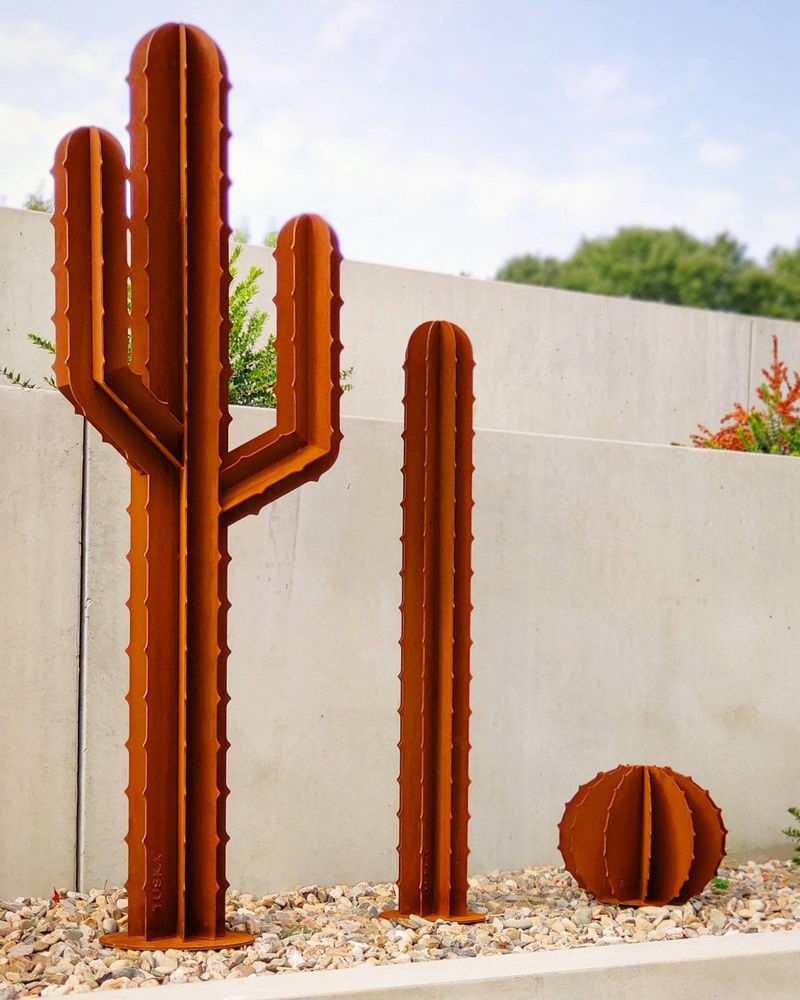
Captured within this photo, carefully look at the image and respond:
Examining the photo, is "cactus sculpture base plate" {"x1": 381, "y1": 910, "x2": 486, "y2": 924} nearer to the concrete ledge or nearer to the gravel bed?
the gravel bed

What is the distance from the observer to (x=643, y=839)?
13.7ft

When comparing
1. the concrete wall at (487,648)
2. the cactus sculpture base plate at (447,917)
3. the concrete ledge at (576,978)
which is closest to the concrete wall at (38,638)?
the concrete wall at (487,648)

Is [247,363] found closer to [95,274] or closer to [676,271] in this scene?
[95,274]

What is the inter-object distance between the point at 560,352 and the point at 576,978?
579 cm

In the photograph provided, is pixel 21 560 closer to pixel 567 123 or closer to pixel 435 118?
pixel 435 118

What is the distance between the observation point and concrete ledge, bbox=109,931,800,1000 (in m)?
→ 2.87

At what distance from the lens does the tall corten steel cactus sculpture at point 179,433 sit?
3311mm

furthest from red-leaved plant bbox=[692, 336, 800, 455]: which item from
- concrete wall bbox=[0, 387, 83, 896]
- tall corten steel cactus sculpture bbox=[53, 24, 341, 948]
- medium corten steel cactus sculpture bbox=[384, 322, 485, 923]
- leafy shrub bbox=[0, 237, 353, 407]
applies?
concrete wall bbox=[0, 387, 83, 896]

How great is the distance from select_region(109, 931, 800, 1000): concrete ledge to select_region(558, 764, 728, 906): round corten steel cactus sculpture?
0.64 meters

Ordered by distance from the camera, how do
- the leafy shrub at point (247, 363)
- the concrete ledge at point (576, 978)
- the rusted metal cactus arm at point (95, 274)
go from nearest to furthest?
the concrete ledge at point (576, 978) < the rusted metal cactus arm at point (95, 274) < the leafy shrub at point (247, 363)

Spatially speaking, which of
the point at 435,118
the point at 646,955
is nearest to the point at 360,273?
the point at 646,955

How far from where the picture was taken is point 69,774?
13.5 ft

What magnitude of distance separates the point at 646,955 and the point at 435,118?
27.4m

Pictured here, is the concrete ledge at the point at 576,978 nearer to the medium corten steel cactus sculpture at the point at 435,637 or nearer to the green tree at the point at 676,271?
the medium corten steel cactus sculpture at the point at 435,637
